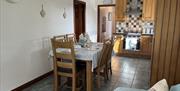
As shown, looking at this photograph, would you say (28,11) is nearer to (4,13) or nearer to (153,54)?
(4,13)

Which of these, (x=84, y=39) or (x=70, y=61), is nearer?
(x=70, y=61)

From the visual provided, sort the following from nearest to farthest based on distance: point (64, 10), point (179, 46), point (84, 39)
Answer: point (179, 46), point (84, 39), point (64, 10)

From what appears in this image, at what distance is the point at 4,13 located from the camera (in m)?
2.67

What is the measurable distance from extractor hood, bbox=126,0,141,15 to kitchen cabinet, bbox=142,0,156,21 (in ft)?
0.85

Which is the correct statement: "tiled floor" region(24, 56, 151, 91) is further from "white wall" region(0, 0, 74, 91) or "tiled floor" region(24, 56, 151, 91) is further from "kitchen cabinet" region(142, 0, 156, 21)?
"kitchen cabinet" region(142, 0, 156, 21)

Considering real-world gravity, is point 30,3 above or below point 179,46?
above

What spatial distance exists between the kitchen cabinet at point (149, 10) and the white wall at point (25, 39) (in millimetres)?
3031

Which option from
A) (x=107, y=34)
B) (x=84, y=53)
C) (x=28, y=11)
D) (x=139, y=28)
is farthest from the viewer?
(x=107, y=34)

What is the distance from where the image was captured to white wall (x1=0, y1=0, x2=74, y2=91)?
276 cm

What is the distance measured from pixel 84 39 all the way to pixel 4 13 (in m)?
1.58

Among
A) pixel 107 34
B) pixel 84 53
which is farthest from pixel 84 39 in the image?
pixel 107 34

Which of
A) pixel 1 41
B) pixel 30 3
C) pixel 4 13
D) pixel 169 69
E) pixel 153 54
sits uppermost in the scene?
pixel 30 3

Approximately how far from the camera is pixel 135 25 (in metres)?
6.12

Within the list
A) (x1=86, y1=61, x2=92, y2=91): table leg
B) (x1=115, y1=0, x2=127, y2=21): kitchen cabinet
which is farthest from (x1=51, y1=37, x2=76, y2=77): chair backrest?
(x1=115, y1=0, x2=127, y2=21): kitchen cabinet
